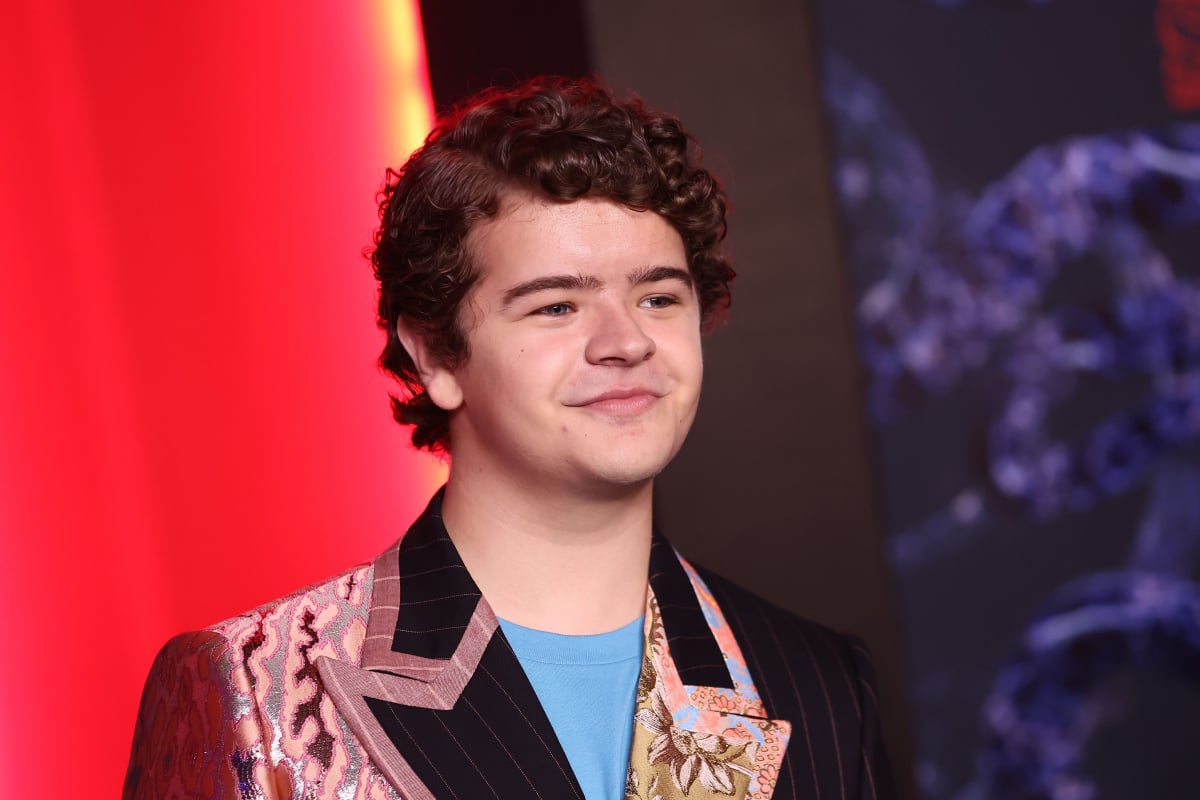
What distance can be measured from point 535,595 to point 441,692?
7.3 inches

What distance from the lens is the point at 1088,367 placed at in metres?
2.91

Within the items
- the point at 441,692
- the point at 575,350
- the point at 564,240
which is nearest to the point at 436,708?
the point at 441,692

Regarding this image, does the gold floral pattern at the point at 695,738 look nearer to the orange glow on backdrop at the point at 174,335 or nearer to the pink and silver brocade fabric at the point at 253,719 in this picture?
the pink and silver brocade fabric at the point at 253,719

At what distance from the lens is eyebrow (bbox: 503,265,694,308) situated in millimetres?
1670

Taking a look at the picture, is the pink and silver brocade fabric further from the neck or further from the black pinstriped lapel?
the neck

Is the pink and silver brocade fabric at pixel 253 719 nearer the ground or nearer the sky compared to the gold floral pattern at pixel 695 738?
nearer the sky

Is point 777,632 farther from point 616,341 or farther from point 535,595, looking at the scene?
point 616,341

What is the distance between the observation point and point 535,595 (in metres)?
1.71

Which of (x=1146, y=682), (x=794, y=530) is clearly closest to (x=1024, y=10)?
(x=794, y=530)

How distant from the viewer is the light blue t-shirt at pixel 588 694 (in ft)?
5.32

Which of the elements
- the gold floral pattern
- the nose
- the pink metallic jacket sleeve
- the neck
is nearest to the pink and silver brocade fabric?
the pink metallic jacket sleeve

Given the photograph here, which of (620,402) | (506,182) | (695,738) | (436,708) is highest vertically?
(506,182)

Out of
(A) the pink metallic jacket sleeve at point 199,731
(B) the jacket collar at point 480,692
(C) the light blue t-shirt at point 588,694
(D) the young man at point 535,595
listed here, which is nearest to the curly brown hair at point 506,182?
(D) the young man at point 535,595

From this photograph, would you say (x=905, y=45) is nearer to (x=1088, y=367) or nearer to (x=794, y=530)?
(x=1088, y=367)
